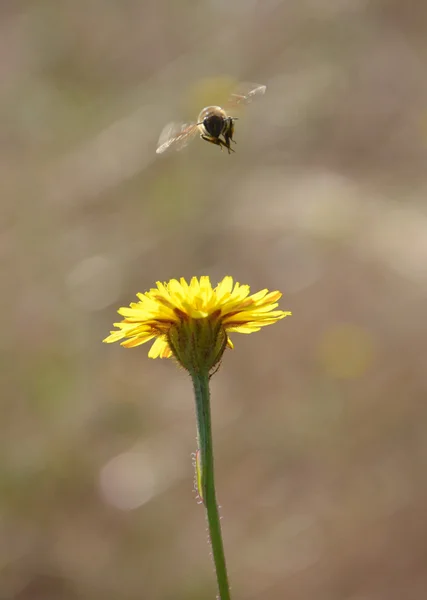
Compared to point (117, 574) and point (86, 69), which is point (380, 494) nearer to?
point (117, 574)

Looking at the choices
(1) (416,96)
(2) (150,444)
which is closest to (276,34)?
(1) (416,96)

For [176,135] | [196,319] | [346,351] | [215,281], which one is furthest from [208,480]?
[215,281]

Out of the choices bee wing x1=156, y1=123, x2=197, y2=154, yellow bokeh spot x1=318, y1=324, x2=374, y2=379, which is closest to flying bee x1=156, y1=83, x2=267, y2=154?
bee wing x1=156, y1=123, x2=197, y2=154

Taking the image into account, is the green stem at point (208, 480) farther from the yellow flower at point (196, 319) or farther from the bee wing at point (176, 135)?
the bee wing at point (176, 135)

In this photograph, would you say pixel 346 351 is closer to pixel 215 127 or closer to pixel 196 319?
pixel 215 127

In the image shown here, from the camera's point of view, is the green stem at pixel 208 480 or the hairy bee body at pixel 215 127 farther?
the hairy bee body at pixel 215 127

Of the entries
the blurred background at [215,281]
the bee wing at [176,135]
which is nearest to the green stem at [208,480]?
the bee wing at [176,135]
